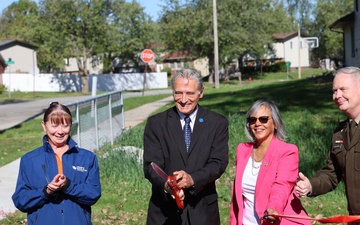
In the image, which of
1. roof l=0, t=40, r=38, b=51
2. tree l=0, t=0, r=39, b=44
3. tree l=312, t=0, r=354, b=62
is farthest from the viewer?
tree l=0, t=0, r=39, b=44

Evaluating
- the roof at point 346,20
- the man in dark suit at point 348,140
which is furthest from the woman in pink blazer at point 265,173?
the roof at point 346,20

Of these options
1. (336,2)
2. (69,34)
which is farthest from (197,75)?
(336,2)

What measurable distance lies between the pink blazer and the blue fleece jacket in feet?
3.68

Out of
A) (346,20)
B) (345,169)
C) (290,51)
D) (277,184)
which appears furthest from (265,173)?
(290,51)

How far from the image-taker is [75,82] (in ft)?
183

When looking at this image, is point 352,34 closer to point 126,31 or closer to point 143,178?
point 126,31

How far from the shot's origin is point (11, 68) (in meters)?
59.7

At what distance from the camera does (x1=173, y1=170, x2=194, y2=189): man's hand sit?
13.4 feet

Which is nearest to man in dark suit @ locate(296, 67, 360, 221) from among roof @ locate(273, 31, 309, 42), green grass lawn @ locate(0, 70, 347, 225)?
green grass lawn @ locate(0, 70, 347, 225)

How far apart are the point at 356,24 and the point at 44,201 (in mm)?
30073

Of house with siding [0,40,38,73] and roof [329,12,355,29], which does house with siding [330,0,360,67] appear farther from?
house with siding [0,40,38,73]

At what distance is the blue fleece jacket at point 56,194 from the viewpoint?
434cm

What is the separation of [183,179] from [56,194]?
96 cm

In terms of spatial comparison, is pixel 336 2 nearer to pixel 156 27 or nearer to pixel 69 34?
pixel 156 27
